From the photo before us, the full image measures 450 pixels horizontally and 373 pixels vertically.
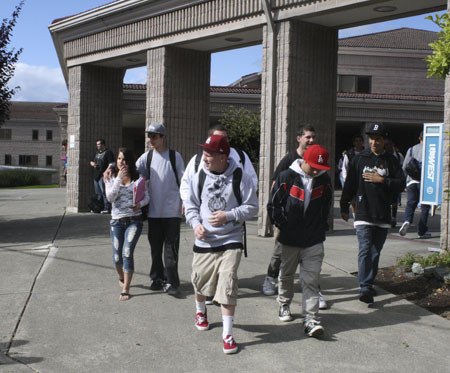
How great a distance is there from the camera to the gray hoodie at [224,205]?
4.86m

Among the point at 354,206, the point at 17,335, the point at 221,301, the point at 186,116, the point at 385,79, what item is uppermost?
the point at 385,79

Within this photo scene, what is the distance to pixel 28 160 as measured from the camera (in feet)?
225

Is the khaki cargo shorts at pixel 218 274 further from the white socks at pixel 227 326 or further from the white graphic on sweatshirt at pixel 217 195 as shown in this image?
the white graphic on sweatshirt at pixel 217 195

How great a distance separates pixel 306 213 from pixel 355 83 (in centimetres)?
3014

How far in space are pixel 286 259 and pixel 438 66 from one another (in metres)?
2.18

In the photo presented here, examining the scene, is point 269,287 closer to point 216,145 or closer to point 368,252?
point 368,252

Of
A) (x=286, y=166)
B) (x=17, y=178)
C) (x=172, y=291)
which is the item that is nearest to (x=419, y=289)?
(x=286, y=166)

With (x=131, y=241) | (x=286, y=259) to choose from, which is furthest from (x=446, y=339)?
(x=131, y=241)

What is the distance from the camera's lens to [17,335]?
4.99m

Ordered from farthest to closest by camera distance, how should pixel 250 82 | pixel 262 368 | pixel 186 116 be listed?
1. pixel 250 82
2. pixel 186 116
3. pixel 262 368

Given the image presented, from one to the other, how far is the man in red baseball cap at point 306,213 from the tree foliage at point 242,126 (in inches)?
753

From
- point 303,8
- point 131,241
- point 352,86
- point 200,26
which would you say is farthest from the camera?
point 352,86

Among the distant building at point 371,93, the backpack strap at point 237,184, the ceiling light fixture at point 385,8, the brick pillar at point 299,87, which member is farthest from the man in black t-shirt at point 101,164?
the distant building at point 371,93

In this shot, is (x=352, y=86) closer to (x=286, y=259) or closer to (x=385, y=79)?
(x=385, y=79)
